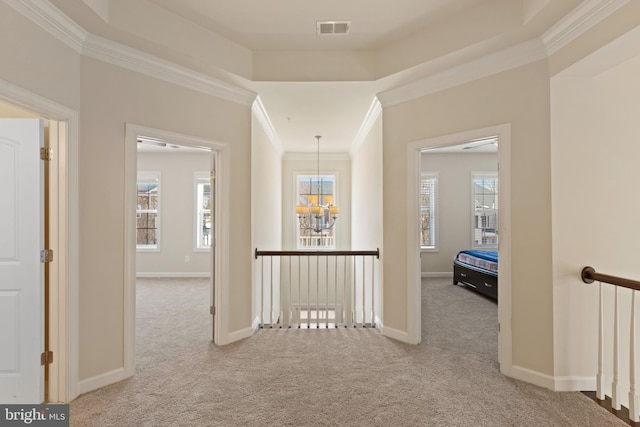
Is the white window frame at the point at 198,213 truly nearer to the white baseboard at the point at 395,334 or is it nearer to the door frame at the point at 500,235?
the white baseboard at the point at 395,334

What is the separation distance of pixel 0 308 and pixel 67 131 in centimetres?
130

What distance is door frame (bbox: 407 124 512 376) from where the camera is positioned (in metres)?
2.57

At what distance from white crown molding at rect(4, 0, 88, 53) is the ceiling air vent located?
5.88ft

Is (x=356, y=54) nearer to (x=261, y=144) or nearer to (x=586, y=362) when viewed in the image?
(x=261, y=144)

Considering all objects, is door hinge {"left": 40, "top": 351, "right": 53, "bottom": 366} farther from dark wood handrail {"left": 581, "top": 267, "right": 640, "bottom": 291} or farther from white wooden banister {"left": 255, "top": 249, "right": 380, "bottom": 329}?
dark wood handrail {"left": 581, "top": 267, "right": 640, "bottom": 291}

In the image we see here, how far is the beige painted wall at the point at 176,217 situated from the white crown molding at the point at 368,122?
360 cm

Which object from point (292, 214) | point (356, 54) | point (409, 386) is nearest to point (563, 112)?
point (356, 54)

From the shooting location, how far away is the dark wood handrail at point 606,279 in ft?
6.42

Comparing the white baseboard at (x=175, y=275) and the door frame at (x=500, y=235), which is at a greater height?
the door frame at (x=500, y=235)

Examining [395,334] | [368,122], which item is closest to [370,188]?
[368,122]

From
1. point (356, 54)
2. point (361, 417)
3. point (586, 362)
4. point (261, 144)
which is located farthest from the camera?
point (261, 144)

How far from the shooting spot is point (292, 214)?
23.7ft

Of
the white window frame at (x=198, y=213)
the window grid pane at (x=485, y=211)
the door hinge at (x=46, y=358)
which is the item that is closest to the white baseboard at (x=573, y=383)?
the door hinge at (x=46, y=358)

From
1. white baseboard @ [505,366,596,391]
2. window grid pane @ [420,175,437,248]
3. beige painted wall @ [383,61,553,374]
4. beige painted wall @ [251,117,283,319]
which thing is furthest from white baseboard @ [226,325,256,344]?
window grid pane @ [420,175,437,248]
